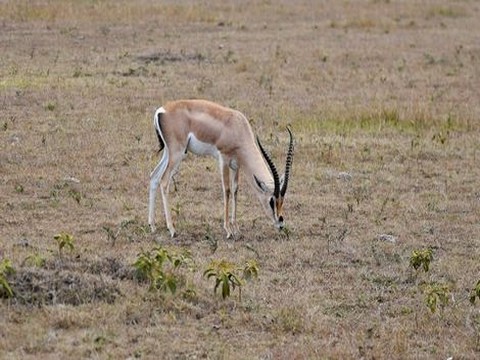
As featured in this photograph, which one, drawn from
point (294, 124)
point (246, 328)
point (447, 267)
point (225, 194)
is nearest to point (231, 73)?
point (294, 124)

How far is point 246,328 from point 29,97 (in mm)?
8794

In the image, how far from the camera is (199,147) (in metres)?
9.69

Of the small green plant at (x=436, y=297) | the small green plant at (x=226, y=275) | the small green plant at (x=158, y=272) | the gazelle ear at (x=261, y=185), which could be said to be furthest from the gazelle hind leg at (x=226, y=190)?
the small green plant at (x=436, y=297)

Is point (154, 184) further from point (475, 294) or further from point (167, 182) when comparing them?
point (475, 294)

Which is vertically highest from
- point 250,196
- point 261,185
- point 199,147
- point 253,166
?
point 199,147

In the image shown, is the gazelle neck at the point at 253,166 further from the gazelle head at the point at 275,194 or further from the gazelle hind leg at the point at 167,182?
the gazelle hind leg at the point at 167,182

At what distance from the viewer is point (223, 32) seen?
23312 mm

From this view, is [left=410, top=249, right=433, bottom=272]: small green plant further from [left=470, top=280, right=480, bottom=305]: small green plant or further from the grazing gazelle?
the grazing gazelle

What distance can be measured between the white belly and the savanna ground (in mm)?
661

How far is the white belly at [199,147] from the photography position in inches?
379

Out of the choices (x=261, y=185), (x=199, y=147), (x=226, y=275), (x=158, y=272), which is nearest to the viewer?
(x=226, y=275)

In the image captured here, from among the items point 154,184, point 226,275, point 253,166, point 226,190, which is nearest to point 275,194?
point 253,166

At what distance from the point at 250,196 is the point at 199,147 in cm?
156

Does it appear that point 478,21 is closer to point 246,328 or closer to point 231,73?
point 231,73
